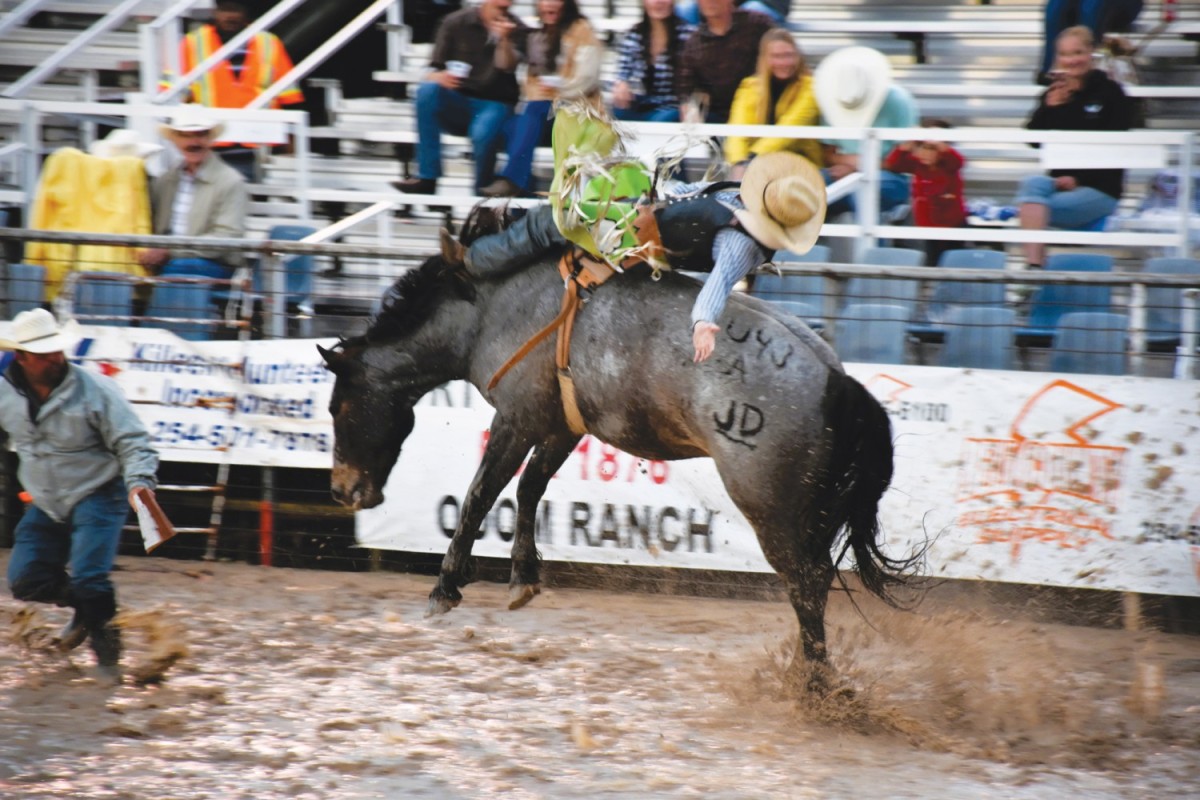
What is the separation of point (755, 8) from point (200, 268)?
3.88m

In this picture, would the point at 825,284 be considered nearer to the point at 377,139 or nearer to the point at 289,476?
the point at 289,476

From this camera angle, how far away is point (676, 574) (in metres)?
7.54


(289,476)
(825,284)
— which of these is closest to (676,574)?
(825,284)

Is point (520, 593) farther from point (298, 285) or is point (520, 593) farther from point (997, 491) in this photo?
point (298, 285)

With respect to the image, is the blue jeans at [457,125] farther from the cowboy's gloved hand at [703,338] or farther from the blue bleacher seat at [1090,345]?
the cowboy's gloved hand at [703,338]

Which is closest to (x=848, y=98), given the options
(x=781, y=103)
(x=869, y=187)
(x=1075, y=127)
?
(x=781, y=103)

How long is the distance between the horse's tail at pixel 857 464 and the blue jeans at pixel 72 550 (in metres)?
2.96

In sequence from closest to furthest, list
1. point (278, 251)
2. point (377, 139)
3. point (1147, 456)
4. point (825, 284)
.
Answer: point (1147, 456) → point (825, 284) → point (278, 251) → point (377, 139)

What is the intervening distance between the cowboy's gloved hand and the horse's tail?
19.2 inches

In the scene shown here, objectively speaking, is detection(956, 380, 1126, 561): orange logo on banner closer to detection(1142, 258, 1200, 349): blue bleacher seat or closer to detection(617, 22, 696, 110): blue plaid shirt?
detection(1142, 258, 1200, 349): blue bleacher seat

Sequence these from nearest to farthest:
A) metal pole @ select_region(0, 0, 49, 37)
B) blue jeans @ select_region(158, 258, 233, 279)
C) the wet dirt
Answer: the wet dirt < blue jeans @ select_region(158, 258, 233, 279) < metal pole @ select_region(0, 0, 49, 37)

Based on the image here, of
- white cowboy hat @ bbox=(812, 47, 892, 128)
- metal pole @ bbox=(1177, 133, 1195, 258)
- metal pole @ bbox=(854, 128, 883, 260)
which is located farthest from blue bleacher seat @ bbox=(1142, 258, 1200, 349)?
white cowboy hat @ bbox=(812, 47, 892, 128)

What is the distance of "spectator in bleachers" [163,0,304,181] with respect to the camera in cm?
1005

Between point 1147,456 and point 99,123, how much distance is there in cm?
744
